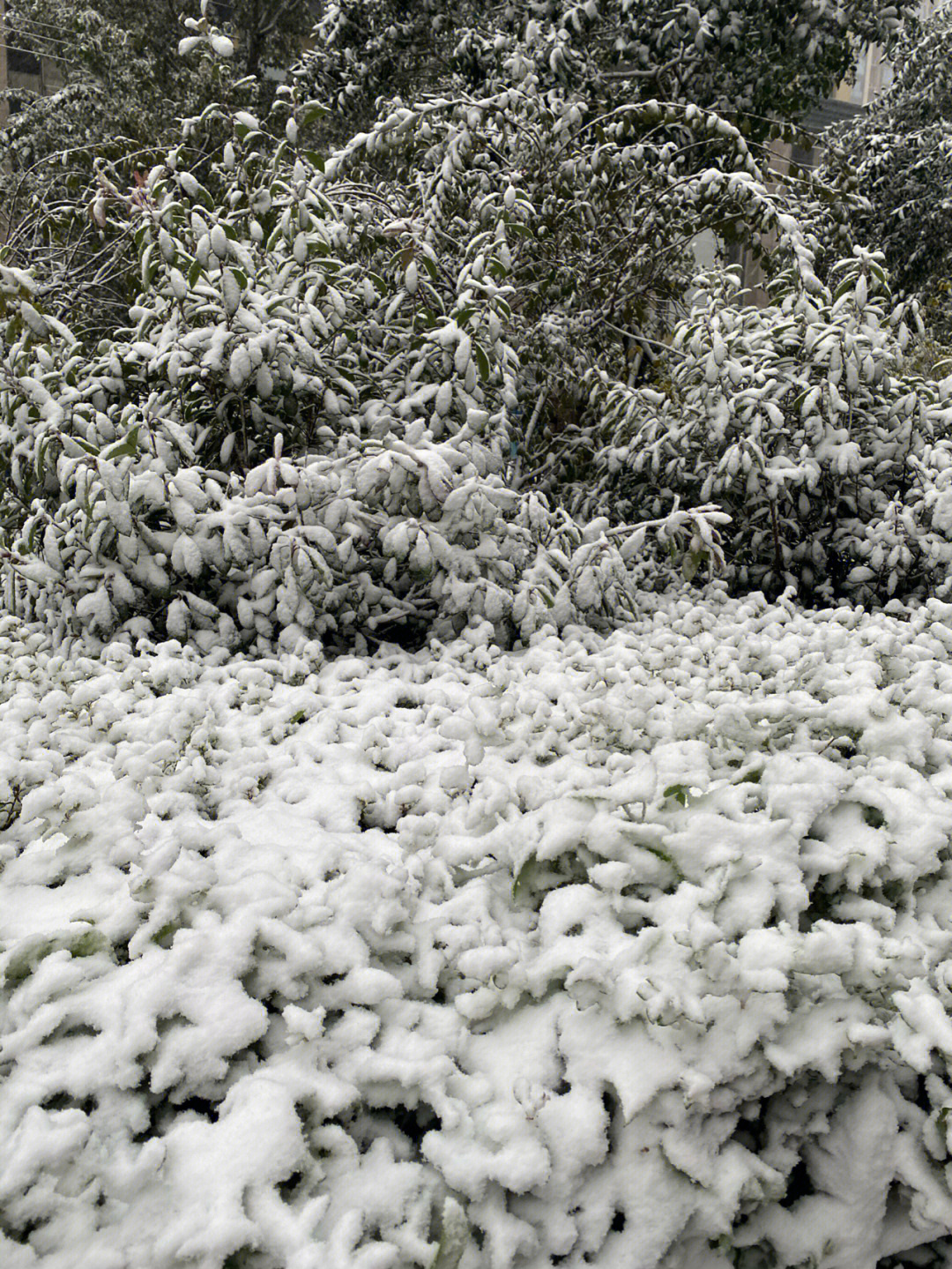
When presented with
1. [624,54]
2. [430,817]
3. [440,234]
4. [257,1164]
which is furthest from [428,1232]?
[624,54]

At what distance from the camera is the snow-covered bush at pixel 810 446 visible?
3.31 meters

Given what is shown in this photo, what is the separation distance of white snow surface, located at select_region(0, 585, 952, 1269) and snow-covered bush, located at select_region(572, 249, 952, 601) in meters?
1.59

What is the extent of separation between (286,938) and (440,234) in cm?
332

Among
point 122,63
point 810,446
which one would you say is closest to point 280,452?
point 810,446

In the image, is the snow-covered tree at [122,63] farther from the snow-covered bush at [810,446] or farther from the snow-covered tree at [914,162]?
the snow-covered bush at [810,446]

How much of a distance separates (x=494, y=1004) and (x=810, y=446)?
270cm

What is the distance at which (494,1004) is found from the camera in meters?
1.40

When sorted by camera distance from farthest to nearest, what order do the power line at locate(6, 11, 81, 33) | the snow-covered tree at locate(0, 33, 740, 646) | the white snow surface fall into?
the power line at locate(6, 11, 81, 33) → the snow-covered tree at locate(0, 33, 740, 646) → the white snow surface

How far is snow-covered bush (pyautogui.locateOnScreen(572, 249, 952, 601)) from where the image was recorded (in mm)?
3312

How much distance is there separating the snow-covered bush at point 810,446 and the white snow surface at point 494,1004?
1.59 metres

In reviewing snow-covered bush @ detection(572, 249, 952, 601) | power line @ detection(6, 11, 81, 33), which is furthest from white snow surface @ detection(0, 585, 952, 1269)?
power line @ detection(6, 11, 81, 33)

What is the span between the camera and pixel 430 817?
70.6 inches

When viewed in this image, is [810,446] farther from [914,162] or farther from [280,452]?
[914,162]

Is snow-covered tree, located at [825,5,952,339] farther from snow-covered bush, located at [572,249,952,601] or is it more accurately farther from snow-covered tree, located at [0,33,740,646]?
snow-covered tree, located at [0,33,740,646]
